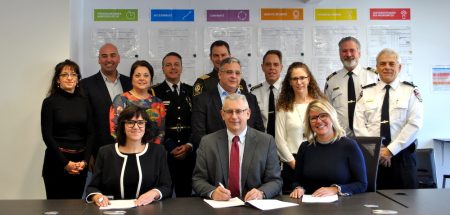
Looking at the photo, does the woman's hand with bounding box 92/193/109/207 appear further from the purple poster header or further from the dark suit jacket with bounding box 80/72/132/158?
the purple poster header

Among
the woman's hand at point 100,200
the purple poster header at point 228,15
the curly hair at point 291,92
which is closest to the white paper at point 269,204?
the woman's hand at point 100,200

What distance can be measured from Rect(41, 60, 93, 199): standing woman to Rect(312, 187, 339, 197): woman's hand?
1829 millimetres

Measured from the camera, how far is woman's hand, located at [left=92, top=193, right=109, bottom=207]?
2252 mm

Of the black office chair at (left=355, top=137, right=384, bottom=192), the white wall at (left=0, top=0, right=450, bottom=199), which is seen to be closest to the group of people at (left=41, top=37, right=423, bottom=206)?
the black office chair at (left=355, top=137, right=384, bottom=192)

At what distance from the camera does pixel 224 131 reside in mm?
2770

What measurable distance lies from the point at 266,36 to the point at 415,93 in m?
1.80

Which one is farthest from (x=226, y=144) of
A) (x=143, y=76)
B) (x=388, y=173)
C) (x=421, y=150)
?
(x=421, y=150)

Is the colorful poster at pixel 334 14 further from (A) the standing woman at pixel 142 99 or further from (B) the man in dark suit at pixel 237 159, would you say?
(B) the man in dark suit at pixel 237 159

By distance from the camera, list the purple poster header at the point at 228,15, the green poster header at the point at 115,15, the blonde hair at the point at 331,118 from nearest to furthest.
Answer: the blonde hair at the point at 331,118, the green poster header at the point at 115,15, the purple poster header at the point at 228,15

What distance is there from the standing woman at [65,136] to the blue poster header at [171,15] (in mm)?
1499

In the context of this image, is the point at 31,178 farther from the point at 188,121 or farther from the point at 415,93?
the point at 415,93

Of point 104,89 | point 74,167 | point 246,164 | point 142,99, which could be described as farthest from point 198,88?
point 246,164

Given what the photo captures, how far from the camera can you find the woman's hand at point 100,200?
2.25m

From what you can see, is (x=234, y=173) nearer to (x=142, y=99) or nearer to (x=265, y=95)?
(x=142, y=99)
